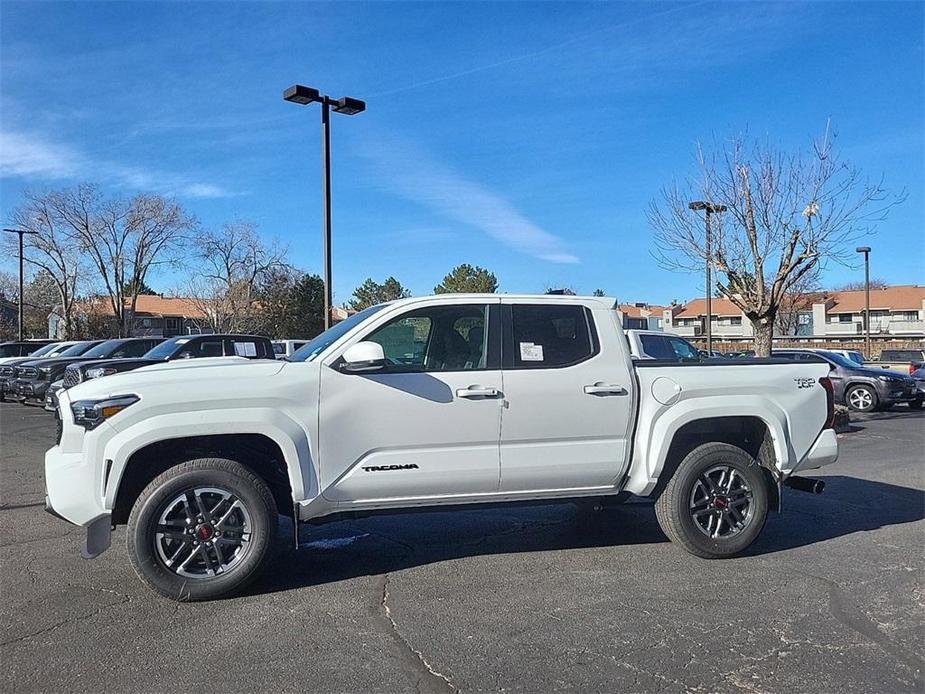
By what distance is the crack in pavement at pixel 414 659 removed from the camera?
3.67 m

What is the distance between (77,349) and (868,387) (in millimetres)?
19591

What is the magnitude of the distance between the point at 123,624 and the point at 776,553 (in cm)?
463

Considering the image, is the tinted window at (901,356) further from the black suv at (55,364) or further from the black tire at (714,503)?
the black tire at (714,503)

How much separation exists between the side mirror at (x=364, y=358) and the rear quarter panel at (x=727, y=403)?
1.99 m

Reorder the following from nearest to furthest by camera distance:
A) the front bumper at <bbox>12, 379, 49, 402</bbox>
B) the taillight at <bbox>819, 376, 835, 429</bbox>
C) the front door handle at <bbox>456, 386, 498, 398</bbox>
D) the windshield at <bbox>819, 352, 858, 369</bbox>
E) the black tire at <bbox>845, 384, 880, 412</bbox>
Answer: the front door handle at <bbox>456, 386, 498, 398</bbox> → the taillight at <bbox>819, 376, 835, 429</bbox> → the black tire at <bbox>845, 384, 880, 412</bbox> → the front bumper at <bbox>12, 379, 49, 402</bbox> → the windshield at <bbox>819, 352, 858, 369</bbox>

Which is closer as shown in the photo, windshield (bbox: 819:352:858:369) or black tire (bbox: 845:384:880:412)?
black tire (bbox: 845:384:880:412)

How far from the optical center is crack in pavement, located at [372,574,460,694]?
367 centimetres

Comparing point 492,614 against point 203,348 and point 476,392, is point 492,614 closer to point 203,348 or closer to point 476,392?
point 476,392

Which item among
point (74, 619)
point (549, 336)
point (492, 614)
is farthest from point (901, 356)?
point (74, 619)

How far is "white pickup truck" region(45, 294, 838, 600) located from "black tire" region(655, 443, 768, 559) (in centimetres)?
2

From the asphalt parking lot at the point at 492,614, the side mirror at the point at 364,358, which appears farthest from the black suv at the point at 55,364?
the side mirror at the point at 364,358

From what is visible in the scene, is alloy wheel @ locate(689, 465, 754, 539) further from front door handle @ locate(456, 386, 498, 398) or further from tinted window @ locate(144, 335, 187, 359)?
tinted window @ locate(144, 335, 187, 359)

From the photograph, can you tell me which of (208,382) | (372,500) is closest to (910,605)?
(372,500)

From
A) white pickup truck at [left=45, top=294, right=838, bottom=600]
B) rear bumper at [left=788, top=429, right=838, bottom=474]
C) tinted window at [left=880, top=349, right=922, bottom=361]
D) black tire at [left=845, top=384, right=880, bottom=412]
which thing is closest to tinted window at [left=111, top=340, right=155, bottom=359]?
white pickup truck at [left=45, top=294, right=838, bottom=600]
